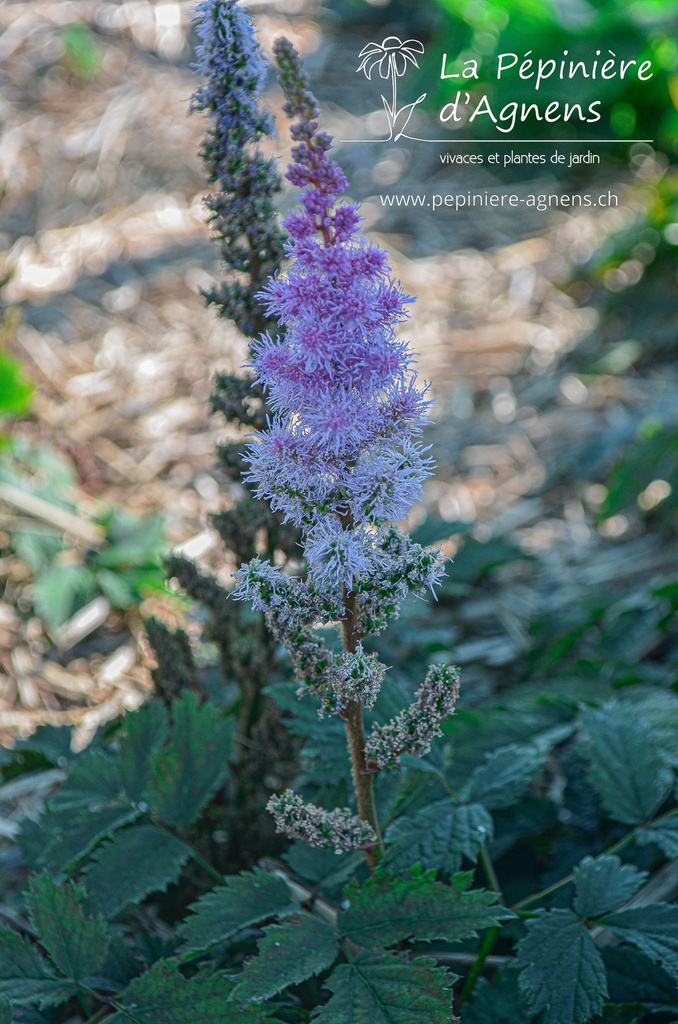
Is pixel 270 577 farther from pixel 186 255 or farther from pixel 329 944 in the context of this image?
pixel 186 255

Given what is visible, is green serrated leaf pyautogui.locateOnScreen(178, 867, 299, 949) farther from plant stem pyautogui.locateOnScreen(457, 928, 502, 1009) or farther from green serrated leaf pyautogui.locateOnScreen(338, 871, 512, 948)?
plant stem pyautogui.locateOnScreen(457, 928, 502, 1009)

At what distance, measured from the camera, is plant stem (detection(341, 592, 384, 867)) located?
1.17 m

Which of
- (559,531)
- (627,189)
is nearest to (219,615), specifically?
(559,531)

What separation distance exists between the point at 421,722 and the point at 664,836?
1.80 ft

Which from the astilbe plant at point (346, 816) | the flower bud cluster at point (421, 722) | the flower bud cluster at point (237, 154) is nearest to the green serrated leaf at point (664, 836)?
the astilbe plant at point (346, 816)

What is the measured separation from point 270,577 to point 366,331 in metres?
0.31

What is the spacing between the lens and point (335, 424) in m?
1.02

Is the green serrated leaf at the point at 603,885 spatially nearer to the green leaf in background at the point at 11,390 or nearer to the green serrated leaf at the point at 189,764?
the green serrated leaf at the point at 189,764

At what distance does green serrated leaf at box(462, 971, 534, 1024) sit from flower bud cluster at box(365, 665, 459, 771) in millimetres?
471

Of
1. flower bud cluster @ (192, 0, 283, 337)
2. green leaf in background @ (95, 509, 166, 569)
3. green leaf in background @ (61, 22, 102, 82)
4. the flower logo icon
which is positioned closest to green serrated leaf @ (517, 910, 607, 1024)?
flower bud cluster @ (192, 0, 283, 337)

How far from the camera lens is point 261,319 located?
1.42m

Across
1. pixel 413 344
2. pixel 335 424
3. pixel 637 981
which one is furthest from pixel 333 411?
pixel 413 344

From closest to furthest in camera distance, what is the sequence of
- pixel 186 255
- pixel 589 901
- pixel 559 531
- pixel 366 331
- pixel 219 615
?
pixel 366 331 → pixel 589 901 → pixel 219 615 → pixel 559 531 → pixel 186 255

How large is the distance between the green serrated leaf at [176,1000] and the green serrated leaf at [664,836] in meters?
0.67
